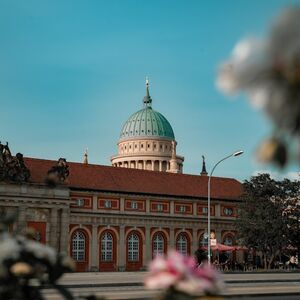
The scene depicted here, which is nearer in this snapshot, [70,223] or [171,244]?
[70,223]

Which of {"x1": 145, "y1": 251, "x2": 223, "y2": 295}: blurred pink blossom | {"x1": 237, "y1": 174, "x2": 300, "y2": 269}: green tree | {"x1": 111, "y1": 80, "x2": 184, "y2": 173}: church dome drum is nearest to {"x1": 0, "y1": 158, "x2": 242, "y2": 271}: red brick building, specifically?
{"x1": 237, "y1": 174, "x2": 300, "y2": 269}: green tree

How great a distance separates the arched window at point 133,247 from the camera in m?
70.0

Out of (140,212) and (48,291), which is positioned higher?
(140,212)

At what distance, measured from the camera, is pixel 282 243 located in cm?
6322

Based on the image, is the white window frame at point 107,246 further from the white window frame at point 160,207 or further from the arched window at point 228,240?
the arched window at point 228,240

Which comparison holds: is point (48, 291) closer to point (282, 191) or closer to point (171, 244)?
point (282, 191)

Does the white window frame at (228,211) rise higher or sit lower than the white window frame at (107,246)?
higher

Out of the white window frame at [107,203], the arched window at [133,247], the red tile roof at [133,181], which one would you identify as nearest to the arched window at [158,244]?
the arched window at [133,247]

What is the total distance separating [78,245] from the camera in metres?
66.7

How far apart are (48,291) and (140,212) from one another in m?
47.1

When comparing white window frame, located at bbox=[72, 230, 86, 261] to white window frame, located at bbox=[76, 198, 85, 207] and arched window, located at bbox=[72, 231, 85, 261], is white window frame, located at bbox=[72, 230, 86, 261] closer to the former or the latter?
arched window, located at bbox=[72, 231, 85, 261]

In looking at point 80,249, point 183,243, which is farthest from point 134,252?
point 183,243

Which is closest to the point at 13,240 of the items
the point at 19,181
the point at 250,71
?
the point at 250,71

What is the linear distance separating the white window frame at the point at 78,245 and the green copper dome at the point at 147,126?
5505cm
